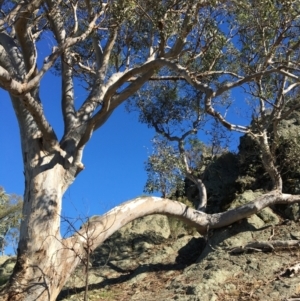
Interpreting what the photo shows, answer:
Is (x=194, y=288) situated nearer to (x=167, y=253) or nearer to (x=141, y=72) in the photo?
(x=167, y=253)

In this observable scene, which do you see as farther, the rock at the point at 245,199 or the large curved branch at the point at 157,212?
the rock at the point at 245,199

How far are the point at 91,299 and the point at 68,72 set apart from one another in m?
5.01

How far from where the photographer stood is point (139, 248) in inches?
486

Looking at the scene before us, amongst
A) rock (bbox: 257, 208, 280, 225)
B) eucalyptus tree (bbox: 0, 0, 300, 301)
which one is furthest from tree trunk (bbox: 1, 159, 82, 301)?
rock (bbox: 257, 208, 280, 225)

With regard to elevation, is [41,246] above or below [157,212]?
below

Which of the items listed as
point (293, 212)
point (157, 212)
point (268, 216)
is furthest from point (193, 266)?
point (293, 212)

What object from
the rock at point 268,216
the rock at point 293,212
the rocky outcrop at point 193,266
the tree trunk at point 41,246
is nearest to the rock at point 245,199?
the rocky outcrop at point 193,266

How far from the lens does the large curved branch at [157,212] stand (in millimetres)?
8141

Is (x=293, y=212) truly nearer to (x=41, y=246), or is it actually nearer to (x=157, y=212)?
(x=157, y=212)

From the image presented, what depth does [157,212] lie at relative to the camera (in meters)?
9.64

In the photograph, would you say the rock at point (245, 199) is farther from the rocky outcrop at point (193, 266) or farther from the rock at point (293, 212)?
the rock at point (293, 212)

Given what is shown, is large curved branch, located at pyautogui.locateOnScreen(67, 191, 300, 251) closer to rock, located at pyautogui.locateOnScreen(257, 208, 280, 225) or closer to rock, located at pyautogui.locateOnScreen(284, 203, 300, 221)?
rock, located at pyautogui.locateOnScreen(284, 203, 300, 221)

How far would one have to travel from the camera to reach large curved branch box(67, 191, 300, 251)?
320 inches

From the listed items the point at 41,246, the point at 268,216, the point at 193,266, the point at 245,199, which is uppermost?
the point at 245,199
